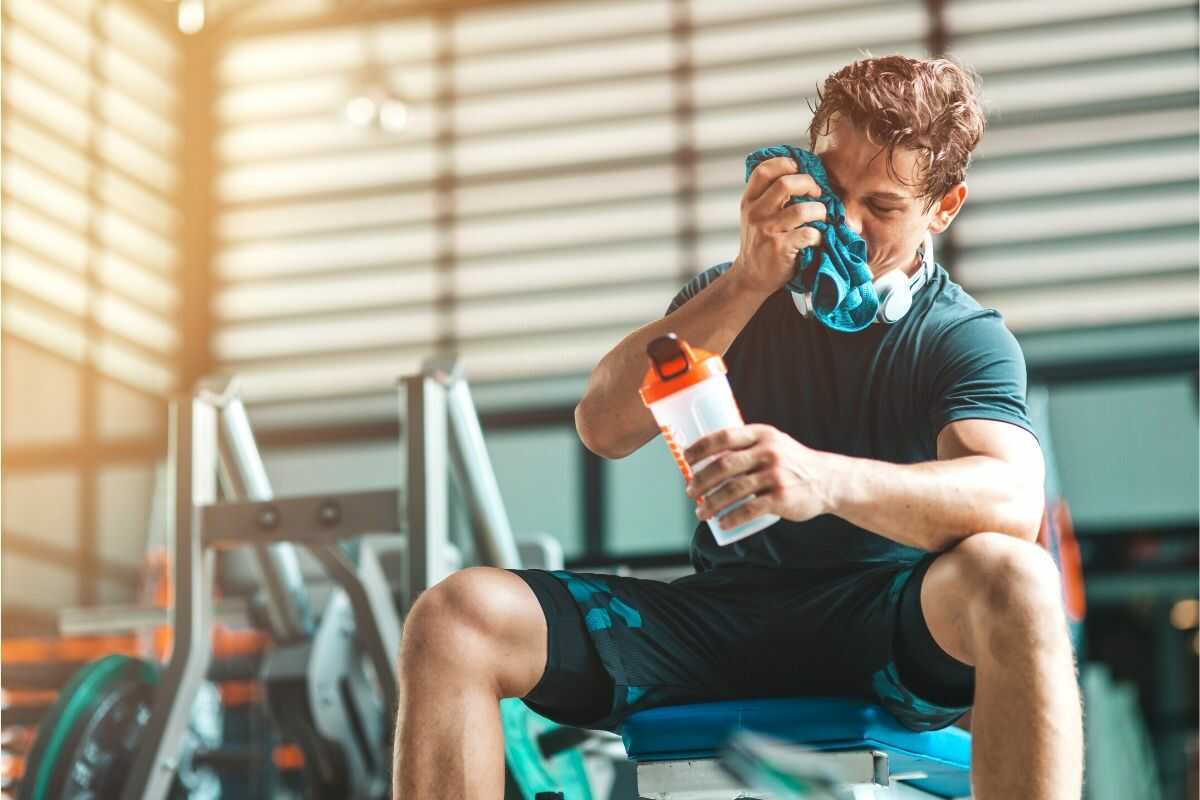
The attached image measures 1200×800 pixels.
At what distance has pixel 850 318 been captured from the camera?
61.6 inches

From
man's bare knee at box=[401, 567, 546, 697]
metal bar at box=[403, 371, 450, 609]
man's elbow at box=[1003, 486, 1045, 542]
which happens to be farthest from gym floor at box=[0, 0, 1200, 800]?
man's elbow at box=[1003, 486, 1045, 542]

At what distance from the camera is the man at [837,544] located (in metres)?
1.28

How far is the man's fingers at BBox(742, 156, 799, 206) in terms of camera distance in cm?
152

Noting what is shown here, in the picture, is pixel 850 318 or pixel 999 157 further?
pixel 999 157

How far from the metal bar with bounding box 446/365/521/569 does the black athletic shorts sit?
3.03 ft

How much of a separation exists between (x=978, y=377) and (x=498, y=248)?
188 inches

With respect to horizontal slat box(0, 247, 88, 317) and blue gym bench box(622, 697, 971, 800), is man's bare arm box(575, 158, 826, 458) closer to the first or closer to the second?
blue gym bench box(622, 697, 971, 800)

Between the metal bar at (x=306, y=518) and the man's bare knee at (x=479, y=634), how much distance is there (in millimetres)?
954

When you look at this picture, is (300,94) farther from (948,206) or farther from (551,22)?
(948,206)

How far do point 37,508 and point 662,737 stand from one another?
4.88 meters

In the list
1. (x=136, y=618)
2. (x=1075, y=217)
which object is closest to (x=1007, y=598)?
(x=136, y=618)

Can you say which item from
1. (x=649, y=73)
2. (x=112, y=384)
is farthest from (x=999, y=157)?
(x=112, y=384)

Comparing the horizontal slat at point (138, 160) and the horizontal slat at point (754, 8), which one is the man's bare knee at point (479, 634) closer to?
the horizontal slat at point (754, 8)

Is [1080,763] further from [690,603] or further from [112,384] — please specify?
[112,384]
